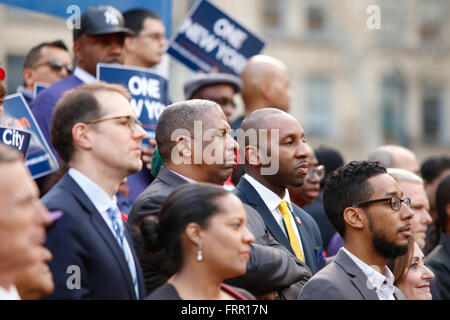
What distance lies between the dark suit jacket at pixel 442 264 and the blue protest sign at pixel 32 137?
332cm

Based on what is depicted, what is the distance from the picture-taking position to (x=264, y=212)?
235 inches

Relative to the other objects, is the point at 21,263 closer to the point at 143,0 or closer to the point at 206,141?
the point at 206,141

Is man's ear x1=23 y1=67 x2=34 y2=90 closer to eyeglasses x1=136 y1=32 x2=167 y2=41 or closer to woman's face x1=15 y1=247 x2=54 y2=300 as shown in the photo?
eyeglasses x1=136 y1=32 x2=167 y2=41

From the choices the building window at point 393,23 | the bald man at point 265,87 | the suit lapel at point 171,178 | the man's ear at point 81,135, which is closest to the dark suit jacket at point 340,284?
the suit lapel at point 171,178

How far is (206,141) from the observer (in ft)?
19.1

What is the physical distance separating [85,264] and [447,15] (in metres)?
27.1

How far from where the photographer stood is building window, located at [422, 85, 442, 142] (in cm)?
3241

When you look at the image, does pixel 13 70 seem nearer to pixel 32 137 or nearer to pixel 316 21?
pixel 316 21

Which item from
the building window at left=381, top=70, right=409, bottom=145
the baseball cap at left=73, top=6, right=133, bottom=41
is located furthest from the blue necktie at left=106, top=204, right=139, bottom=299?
the building window at left=381, top=70, right=409, bottom=145

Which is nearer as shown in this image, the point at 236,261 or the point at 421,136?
the point at 236,261

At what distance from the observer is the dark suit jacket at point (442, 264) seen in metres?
7.28

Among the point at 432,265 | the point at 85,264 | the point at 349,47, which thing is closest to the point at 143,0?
the point at 432,265

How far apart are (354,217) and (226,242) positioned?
1482 mm

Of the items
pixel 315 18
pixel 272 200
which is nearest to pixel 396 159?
pixel 272 200
